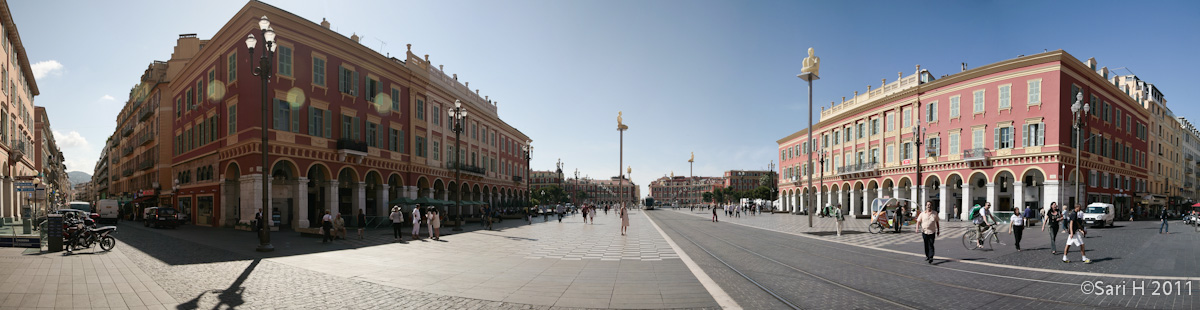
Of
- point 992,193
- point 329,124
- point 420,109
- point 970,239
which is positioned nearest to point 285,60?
point 329,124

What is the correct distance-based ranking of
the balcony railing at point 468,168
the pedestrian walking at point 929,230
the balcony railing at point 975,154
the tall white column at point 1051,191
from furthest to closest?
the balcony railing at point 468,168 → the balcony railing at point 975,154 → the tall white column at point 1051,191 → the pedestrian walking at point 929,230

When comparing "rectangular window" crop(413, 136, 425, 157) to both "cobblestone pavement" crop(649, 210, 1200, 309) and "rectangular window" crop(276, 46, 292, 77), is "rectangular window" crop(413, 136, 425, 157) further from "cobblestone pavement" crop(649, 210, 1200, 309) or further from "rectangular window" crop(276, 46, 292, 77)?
"cobblestone pavement" crop(649, 210, 1200, 309)

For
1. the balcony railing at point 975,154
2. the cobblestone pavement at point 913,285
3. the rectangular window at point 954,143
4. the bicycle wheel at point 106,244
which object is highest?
the rectangular window at point 954,143

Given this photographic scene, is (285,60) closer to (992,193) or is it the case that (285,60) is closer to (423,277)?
(423,277)

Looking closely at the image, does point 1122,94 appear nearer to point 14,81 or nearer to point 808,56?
point 808,56

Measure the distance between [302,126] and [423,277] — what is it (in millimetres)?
19826

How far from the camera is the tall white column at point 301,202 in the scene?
24422 millimetres

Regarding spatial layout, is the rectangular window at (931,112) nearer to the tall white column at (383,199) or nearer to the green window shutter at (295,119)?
the tall white column at (383,199)

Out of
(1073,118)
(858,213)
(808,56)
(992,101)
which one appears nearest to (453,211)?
(808,56)

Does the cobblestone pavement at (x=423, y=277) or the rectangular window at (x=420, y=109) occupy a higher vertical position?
the rectangular window at (x=420, y=109)

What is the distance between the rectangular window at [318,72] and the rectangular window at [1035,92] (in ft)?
147

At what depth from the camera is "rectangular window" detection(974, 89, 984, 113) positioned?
118 ft

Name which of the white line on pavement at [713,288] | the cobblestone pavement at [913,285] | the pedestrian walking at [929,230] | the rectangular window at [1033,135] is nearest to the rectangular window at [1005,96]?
the rectangular window at [1033,135]

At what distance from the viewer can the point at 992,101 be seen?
116 feet
